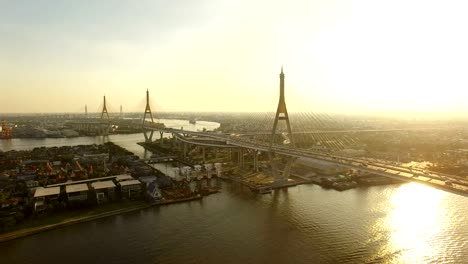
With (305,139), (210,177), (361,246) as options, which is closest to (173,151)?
(210,177)

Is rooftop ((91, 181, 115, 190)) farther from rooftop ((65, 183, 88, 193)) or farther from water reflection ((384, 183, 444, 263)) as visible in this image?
water reflection ((384, 183, 444, 263))

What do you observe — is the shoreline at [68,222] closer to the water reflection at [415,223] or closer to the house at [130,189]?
the house at [130,189]

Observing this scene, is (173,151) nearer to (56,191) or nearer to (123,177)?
(123,177)

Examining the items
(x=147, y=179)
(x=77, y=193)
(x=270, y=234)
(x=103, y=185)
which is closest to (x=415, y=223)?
(x=270, y=234)

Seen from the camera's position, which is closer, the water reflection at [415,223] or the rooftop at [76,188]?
the water reflection at [415,223]

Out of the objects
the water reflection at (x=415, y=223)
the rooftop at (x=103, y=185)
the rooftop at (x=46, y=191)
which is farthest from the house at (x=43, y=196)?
the water reflection at (x=415, y=223)

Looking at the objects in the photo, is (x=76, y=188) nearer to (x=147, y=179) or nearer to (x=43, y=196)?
(x=43, y=196)
